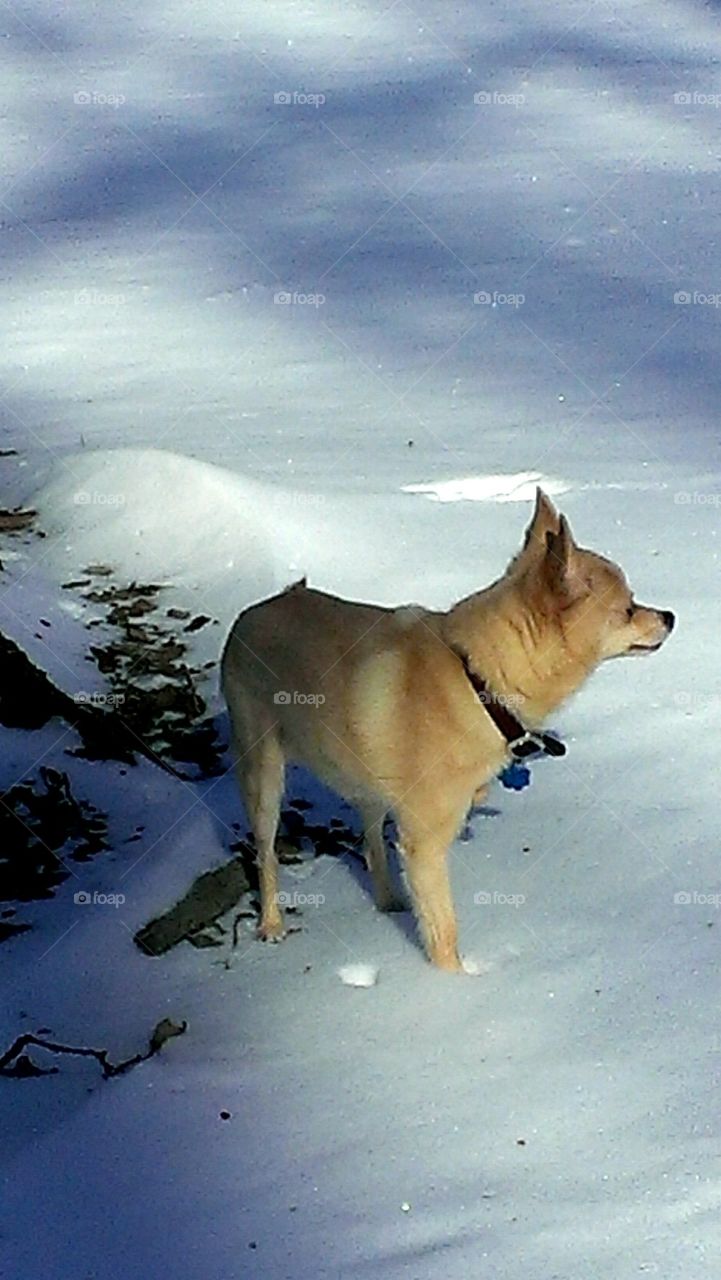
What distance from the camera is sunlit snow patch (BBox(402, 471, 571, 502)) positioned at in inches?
261

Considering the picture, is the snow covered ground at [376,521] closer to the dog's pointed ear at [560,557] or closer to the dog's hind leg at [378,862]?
the dog's hind leg at [378,862]

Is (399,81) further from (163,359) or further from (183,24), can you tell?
(163,359)

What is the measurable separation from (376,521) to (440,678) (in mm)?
2651

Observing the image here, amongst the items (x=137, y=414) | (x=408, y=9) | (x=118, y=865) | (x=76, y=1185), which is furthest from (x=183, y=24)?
(x=76, y=1185)

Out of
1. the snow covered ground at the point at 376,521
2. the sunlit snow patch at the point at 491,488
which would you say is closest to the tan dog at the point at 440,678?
the snow covered ground at the point at 376,521

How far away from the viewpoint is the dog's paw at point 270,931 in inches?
160

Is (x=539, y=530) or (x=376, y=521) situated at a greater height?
(x=539, y=530)

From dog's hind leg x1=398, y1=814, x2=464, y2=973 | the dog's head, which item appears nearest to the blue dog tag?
dog's hind leg x1=398, y1=814, x2=464, y2=973

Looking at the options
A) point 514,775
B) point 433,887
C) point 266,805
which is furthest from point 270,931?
point 514,775

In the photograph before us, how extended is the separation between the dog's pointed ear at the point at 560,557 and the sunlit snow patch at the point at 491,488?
2849 mm

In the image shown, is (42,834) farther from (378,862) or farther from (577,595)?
(577,595)

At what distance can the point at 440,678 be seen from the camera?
3.80 metres

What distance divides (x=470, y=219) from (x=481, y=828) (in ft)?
23.0

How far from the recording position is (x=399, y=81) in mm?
13070
